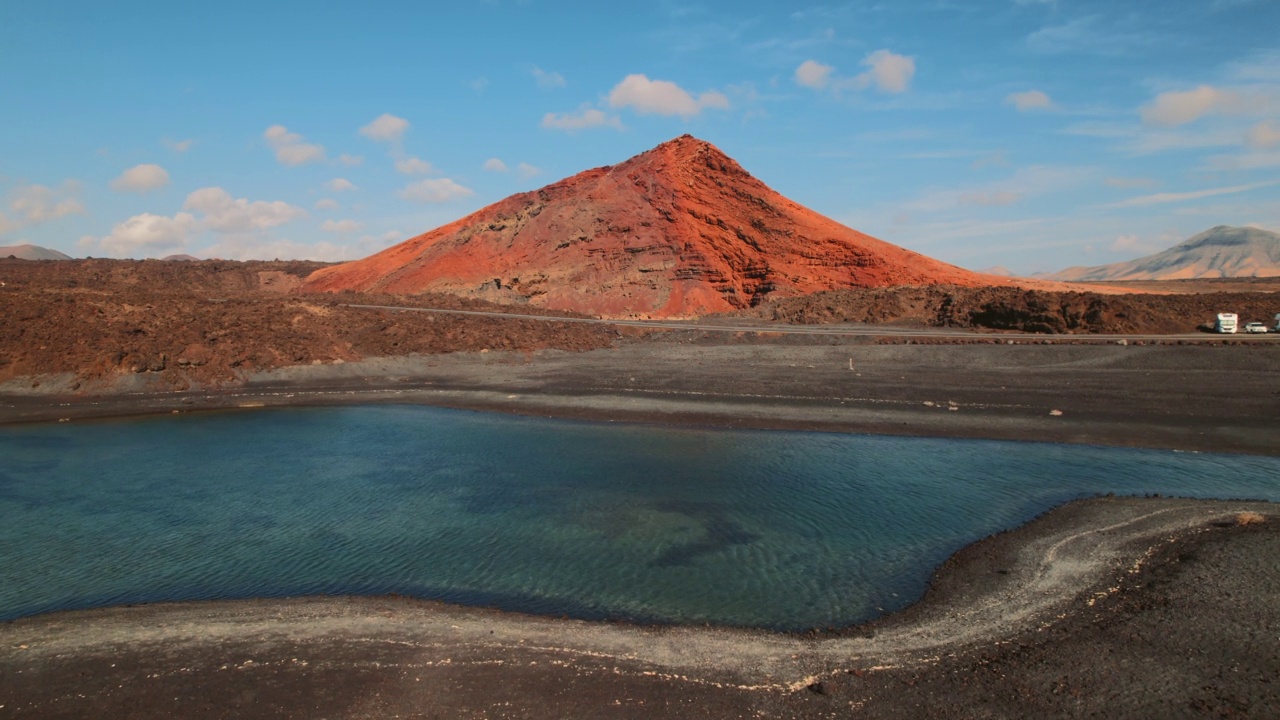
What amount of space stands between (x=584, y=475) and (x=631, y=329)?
93.5 ft

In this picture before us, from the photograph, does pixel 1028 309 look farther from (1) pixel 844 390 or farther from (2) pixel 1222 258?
(2) pixel 1222 258

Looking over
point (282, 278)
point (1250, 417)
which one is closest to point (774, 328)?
point (1250, 417)

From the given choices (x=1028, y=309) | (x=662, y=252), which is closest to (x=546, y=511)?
A: (x=1028, y=309)

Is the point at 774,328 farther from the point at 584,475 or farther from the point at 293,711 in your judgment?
the point at 293,711

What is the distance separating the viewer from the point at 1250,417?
22031 mm

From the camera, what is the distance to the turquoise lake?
1156 centimetres

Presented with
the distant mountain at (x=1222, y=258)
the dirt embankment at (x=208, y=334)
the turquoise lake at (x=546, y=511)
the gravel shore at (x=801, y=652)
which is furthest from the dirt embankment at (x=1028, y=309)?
the distant mountain at (x=1222, y=258)

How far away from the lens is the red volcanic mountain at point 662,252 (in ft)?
190

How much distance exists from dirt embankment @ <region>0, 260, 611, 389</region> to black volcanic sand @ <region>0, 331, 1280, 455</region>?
42.4 inches

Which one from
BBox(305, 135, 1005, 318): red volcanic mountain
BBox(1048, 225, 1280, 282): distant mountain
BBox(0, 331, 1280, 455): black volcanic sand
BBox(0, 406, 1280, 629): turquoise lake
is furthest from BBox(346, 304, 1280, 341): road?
BBox(1048, 225, 1280, 282): distant mountain

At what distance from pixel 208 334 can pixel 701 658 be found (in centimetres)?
3489

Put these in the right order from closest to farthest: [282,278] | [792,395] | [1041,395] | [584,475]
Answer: [584,475] < [1041,395] < [792,395] < [282,278]

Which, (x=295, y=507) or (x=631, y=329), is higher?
(x=631, y=329)

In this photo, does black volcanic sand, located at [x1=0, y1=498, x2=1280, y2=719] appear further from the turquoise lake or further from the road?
the road
